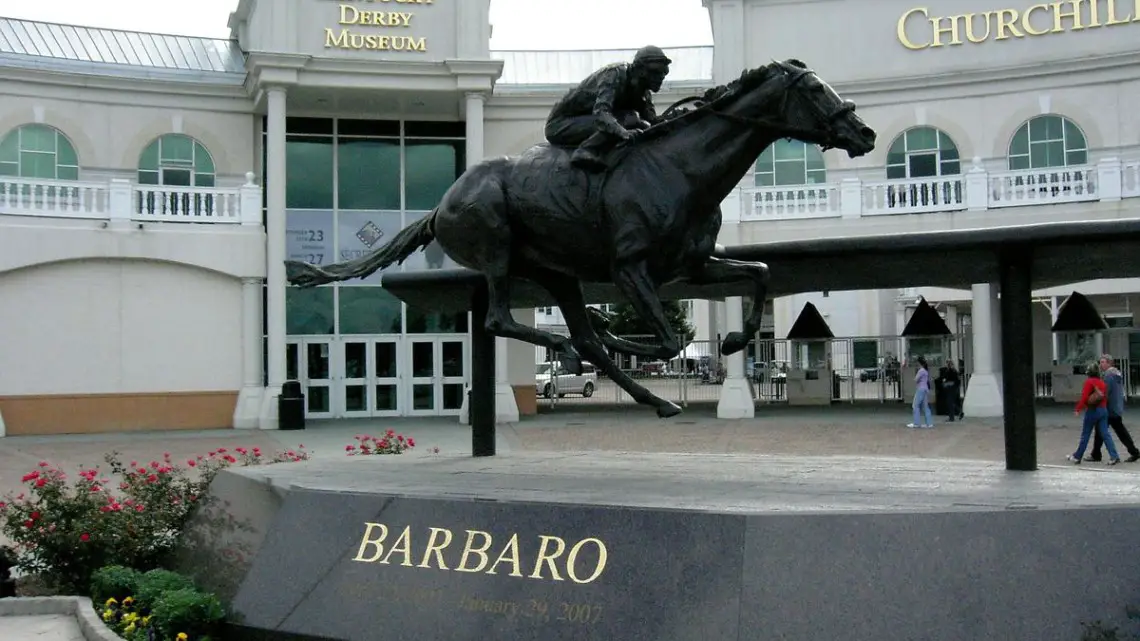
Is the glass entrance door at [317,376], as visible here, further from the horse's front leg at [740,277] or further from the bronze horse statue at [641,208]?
the horse's front leg at [740,277]

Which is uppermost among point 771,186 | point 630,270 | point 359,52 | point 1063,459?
point 359,52

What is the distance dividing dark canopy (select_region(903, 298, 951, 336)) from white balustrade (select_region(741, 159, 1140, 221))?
399 cm

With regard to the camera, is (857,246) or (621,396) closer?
(857,246)

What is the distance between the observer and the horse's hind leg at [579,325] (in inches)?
290

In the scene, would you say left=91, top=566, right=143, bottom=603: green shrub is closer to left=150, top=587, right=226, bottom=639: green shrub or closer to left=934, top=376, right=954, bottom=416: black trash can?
left=150, top=587, right=226, bottom=639: green shrub

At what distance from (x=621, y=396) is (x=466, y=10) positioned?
43.4 feet

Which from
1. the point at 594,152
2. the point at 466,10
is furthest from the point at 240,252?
the point at 594,152

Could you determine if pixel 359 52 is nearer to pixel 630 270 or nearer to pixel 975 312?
pixel 975 312

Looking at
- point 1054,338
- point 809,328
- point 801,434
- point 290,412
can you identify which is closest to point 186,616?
point 801,434

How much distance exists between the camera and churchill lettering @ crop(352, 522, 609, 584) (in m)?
5.19

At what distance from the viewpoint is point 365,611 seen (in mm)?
5586

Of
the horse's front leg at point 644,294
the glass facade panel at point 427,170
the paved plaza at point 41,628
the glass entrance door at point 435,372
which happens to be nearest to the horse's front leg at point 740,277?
the horse's front leg at point 644,294

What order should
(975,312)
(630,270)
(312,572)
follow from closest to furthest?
(312,572) → (630,270) → (975,312)

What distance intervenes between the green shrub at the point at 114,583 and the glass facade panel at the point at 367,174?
2087 centimetres
